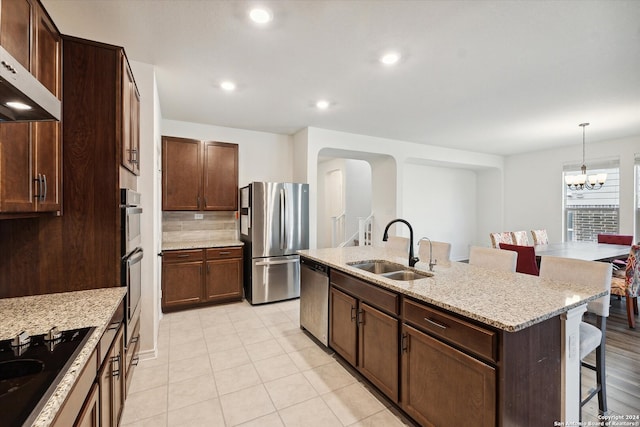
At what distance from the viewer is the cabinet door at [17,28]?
1163 mm

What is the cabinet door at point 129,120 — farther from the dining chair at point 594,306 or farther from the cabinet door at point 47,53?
the dining chair at point 594,306

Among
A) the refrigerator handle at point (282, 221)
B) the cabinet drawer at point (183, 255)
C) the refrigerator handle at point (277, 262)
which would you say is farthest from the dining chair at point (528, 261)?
the cabinet drawer at point (183, 255)

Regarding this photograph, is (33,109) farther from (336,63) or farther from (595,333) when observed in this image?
(595,333)

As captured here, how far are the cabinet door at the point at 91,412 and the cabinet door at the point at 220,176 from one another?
3.20 metres

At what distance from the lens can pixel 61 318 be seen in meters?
1.39

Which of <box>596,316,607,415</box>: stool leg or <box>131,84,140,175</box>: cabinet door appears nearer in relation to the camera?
<box>596,316,607,415</box>: stool leg

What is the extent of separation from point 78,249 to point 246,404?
152 centimetres

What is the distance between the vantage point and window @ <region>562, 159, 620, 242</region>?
530 centimetres

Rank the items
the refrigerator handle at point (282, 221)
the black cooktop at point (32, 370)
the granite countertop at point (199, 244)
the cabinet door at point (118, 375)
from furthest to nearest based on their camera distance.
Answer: the refrigerator handle at point (282, 221) < the granite countertop at point (199, 244) < the cabinet door at point (118, 375) < the black cooktop at point (32, 370)

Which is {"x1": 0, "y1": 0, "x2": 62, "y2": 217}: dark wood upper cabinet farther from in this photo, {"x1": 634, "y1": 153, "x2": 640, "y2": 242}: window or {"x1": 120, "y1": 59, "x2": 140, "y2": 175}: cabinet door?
{"x1": 634, "y1": 153, "x2": 640, "y2": 242}: window

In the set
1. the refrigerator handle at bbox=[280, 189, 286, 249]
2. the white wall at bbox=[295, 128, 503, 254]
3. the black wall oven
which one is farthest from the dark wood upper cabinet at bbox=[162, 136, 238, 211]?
the black wall oven

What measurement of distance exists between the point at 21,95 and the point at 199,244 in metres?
3.29

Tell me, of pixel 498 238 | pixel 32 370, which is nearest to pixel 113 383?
pixel 32 370

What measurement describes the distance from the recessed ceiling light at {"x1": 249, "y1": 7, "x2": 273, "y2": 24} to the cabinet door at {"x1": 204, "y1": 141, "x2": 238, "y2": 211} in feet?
8.33
